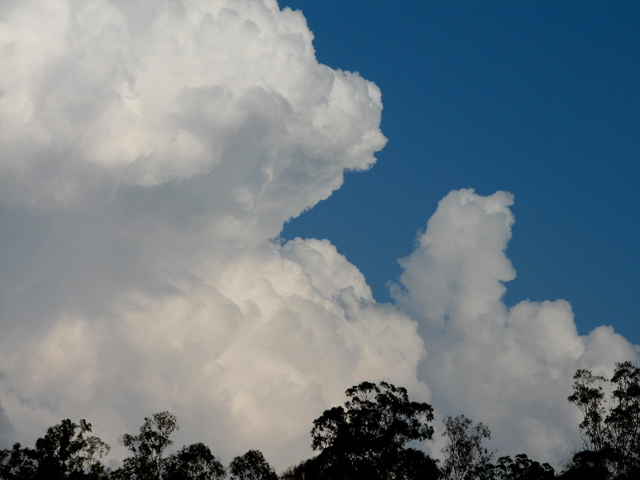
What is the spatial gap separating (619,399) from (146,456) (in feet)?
236

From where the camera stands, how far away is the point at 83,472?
105m

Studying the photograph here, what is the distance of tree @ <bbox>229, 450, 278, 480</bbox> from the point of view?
383 ft

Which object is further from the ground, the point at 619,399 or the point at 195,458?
the point at 619,399

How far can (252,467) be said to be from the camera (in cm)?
11712

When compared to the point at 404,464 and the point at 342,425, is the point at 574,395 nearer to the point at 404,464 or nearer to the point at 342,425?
the point at 404,464

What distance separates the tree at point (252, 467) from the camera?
11688 cm

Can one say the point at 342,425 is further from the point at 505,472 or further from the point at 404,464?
the point at 505,472

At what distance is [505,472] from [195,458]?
159ft

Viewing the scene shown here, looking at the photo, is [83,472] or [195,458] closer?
[83,472]

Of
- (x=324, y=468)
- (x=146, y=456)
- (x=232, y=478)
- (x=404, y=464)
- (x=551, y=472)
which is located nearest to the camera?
(x=324, y=468)

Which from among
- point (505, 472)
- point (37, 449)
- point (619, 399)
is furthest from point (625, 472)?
point (37, 449)

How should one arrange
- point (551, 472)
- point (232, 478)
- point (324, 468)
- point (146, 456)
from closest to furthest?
point (324, 468), point (551, 472), point (146, 456), point (232, 478)

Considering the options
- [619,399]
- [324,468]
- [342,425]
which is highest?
[619,399]

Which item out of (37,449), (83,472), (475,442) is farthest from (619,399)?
(37,449)
